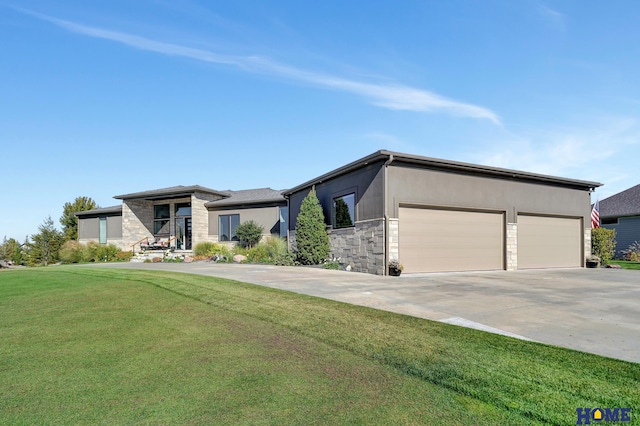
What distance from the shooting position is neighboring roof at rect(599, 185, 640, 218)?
71.3ft

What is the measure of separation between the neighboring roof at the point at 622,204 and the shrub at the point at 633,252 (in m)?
2.05

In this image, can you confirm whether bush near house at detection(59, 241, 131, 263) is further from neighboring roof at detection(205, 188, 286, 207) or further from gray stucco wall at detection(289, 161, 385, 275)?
gray stucco wall at detection(289, 161, 385, 275)

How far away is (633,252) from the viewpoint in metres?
20.5

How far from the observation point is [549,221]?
15.7m

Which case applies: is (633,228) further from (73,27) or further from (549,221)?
(73,27)

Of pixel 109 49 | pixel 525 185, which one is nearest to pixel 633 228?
pixel 525 185

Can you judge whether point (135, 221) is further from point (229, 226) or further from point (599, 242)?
point (599, 242)

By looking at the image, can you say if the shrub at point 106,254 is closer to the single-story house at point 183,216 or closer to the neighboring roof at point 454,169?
the single-story house at point 183,216

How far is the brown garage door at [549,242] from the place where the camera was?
14.8 meters

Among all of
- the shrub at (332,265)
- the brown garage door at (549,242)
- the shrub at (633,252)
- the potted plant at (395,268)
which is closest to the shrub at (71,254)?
the shrub at (332,265)

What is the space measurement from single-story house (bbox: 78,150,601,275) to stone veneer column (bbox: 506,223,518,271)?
0.04 metres

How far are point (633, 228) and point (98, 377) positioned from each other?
29.5 m


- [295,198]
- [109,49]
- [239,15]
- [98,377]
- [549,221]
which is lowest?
[98,377]

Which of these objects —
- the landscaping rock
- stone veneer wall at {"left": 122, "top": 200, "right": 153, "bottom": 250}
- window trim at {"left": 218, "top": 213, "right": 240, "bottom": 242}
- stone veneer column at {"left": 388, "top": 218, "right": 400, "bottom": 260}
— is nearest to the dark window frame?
stone veneer wall at {"left": 122, "top": 200, "right": 153, "bottom": 250}
